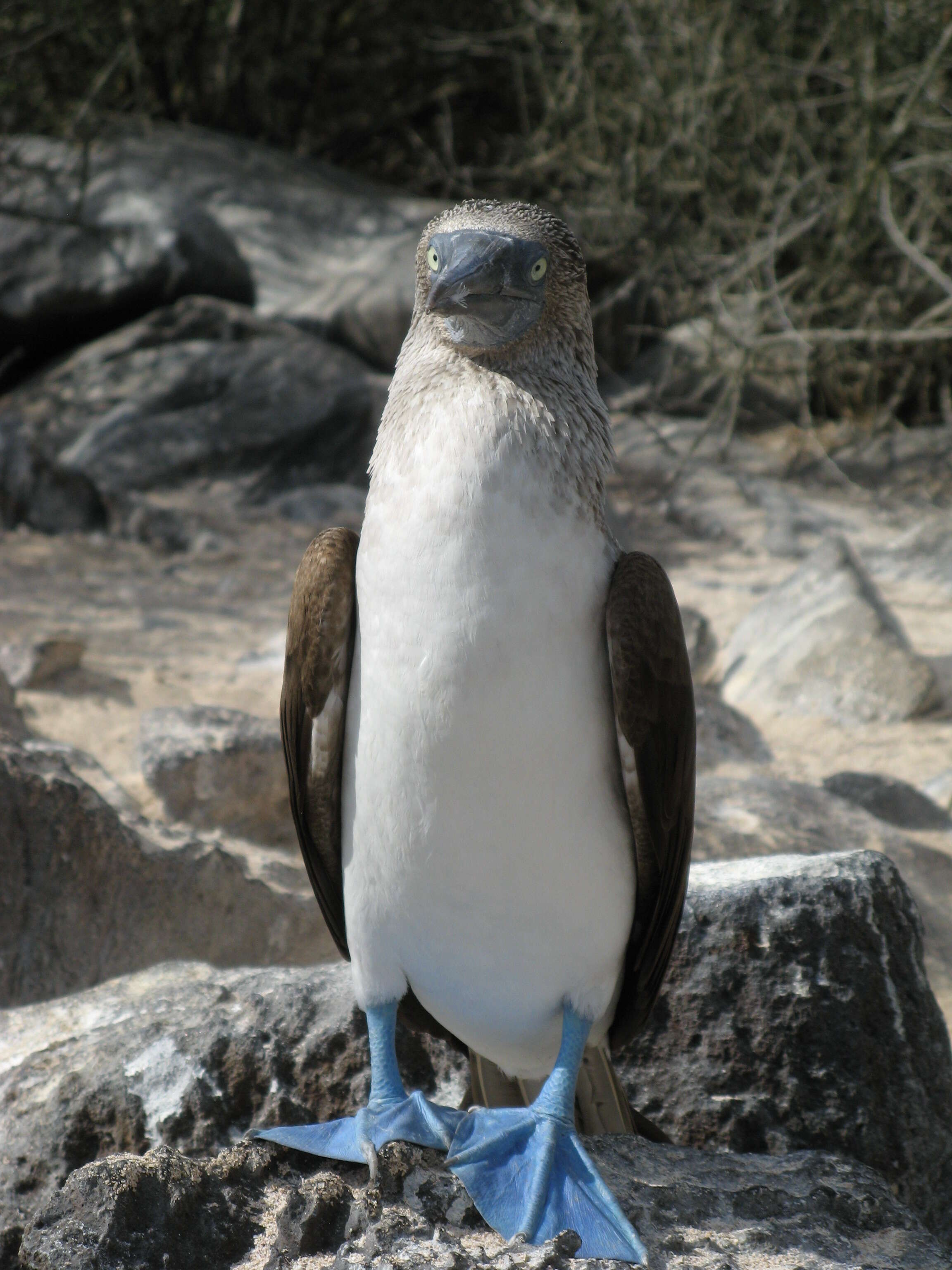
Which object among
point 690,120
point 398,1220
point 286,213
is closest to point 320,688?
point 398,1220

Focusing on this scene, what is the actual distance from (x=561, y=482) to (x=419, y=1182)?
3.92 feet

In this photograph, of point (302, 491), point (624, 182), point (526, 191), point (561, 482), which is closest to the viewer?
point (561, 482)

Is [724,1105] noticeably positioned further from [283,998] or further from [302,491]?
[302,491]

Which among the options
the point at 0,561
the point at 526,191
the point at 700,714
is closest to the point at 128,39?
the point at 526,191

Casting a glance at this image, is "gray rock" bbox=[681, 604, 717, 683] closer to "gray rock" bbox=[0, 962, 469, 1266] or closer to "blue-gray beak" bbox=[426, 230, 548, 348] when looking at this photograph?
"gray rock" bbox=[0, 962, 469, 1266]

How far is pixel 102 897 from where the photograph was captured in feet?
10.5

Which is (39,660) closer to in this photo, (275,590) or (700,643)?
(275,590)

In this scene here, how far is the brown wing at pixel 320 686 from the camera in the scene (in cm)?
230

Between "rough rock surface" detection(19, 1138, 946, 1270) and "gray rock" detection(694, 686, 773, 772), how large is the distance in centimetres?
262

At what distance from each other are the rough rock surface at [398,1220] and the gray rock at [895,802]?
247 centimetres

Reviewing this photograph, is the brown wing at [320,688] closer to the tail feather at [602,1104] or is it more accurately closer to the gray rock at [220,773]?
the tail feather at [602,1104]

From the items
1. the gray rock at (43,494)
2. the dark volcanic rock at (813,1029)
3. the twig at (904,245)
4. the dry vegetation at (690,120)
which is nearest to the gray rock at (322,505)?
the gray rock at (43,494)

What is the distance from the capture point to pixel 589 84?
8.05m

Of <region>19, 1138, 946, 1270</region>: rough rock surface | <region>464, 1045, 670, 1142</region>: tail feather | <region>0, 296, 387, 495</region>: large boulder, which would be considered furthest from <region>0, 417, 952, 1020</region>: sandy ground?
<region>19, 1138, 946, 1270</region>: rough rock surface
